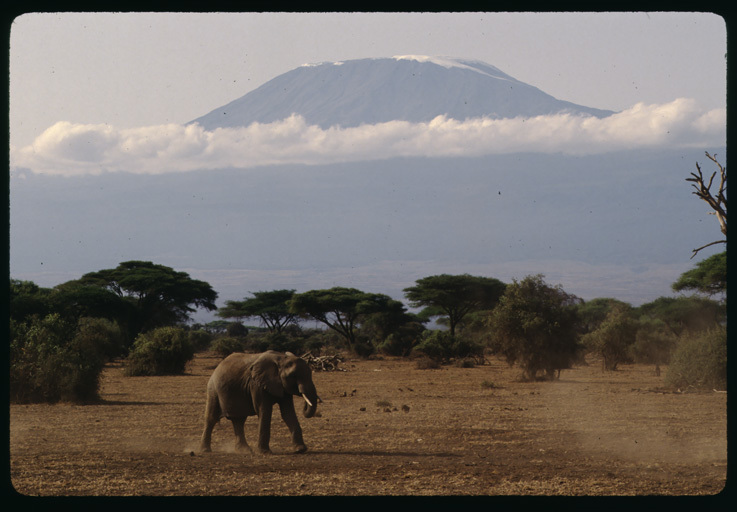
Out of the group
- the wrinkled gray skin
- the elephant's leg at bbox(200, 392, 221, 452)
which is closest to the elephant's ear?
the wrinkled gray skin

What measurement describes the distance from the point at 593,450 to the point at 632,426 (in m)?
3.70

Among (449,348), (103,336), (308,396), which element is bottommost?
(449,348)

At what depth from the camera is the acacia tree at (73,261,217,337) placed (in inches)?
2037

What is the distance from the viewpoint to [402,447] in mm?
13359

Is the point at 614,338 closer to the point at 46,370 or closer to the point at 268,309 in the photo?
the point at 46,370

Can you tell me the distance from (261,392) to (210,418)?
1224 mm

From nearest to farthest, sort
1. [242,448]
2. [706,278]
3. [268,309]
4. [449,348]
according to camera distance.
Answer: [242,448]
[706,278]
[449,348]
[268,309]

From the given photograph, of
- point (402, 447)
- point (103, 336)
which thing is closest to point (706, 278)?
point (103, 336)

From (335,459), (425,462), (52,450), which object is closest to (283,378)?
(335,459)

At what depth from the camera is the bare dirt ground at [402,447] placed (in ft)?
31.6

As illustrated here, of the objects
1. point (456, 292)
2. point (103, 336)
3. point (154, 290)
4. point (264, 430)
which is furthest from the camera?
point (456, 292)

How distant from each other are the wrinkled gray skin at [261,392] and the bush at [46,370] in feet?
30.6

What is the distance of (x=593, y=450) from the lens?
42.7ft

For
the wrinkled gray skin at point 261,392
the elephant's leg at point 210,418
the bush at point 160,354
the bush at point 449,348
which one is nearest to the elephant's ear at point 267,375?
the wrinkled gray skin at point 261,392
